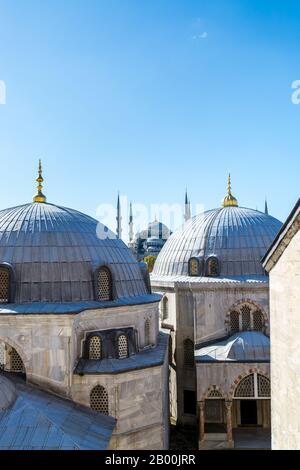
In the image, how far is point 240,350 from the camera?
59.3 feet

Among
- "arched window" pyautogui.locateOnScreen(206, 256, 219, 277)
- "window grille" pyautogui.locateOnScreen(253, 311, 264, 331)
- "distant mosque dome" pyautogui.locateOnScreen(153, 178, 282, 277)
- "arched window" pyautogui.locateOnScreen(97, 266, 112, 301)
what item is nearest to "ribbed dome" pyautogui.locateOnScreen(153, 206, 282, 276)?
"distant mosque dome" pyautogui.locateOnScreen(153, 178, 282, 277)

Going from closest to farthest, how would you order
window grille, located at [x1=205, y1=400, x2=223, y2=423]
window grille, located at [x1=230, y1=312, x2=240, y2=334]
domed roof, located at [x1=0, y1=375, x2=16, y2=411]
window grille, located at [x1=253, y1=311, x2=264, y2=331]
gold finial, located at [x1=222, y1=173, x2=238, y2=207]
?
domed roof, located at [x1=0, y1=375, x2=16, y2=411] < window grille, located at [x1=205, y1=400, x2=223, y2=423] < window grille, located at [x1=253, y1=311, x2=264, y2=331] < window grille, located at [x1=230, y1=312, x2=240, y2=334] < gold finial, located at [x1=222, y1=173, x2=238, y2=207]

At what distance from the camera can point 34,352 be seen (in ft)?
42.4

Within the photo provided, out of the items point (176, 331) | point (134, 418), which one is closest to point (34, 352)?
point (134, 418)

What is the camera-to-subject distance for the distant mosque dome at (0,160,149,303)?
14385 mm

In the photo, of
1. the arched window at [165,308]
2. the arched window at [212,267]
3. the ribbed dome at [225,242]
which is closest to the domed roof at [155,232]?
the ribbed dome at [225,242]

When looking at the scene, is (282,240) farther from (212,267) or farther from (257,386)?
(212,267)

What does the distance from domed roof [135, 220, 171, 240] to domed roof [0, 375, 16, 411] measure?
60150 mm

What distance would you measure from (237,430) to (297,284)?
1320 centimetres

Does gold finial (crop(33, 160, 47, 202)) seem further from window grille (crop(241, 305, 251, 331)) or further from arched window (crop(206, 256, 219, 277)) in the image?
window grille (crop(241, 305, 251, 331))

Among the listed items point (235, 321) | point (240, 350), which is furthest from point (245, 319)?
point (240, 350)

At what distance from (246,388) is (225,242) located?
7373 millimetres

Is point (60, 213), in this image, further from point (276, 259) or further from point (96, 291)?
point (276, 259)

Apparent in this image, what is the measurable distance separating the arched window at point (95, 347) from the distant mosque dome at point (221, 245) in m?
8.70
